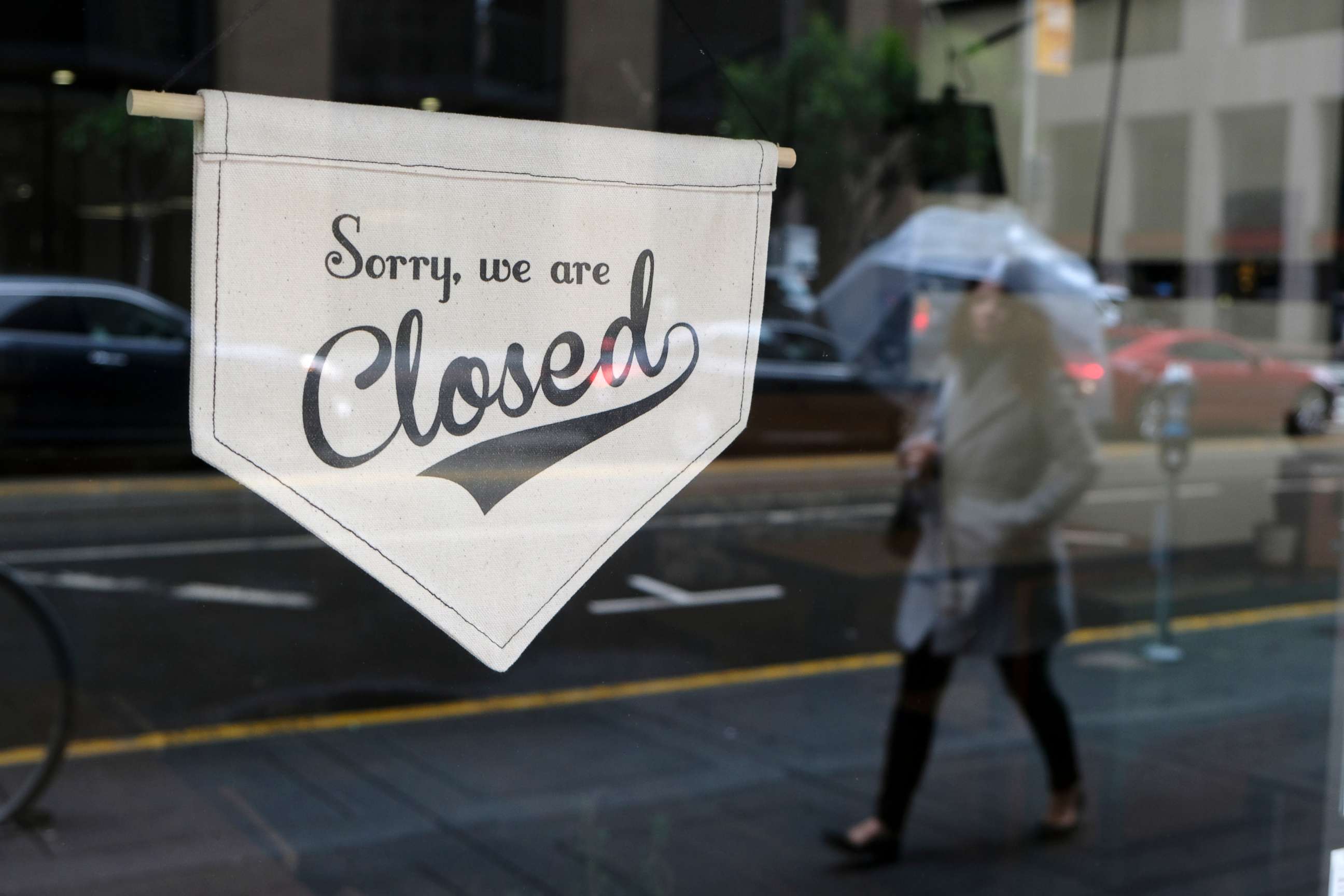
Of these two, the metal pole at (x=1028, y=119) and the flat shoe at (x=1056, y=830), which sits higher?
the metal pole at (x=1028, y=119)

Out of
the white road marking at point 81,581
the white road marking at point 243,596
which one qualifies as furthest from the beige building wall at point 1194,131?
the white road marking at point 81,581

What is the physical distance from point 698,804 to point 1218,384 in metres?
5.46

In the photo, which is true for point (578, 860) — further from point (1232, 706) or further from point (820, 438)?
point (820, 438)

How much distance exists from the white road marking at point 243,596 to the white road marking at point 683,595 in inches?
53.5

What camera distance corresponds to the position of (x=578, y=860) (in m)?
3.48

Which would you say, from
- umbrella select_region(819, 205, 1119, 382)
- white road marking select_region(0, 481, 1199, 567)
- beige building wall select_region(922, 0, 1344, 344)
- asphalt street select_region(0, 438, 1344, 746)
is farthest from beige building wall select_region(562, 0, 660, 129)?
white road marking select_region(0, 481, 1199, 567)

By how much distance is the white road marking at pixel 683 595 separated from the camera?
15.7 feet

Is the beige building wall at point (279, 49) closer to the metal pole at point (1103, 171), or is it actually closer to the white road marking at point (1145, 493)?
the metal pole at point (1103, 171)

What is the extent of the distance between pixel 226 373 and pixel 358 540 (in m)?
0.18

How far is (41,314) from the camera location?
4418mm

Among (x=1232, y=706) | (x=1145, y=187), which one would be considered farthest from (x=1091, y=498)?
(x=1232, y=706)

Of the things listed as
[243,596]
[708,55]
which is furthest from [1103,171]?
[708,55]

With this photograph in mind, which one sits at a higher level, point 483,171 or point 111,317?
point 483,171

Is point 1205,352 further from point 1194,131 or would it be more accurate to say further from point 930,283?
point 930,283
